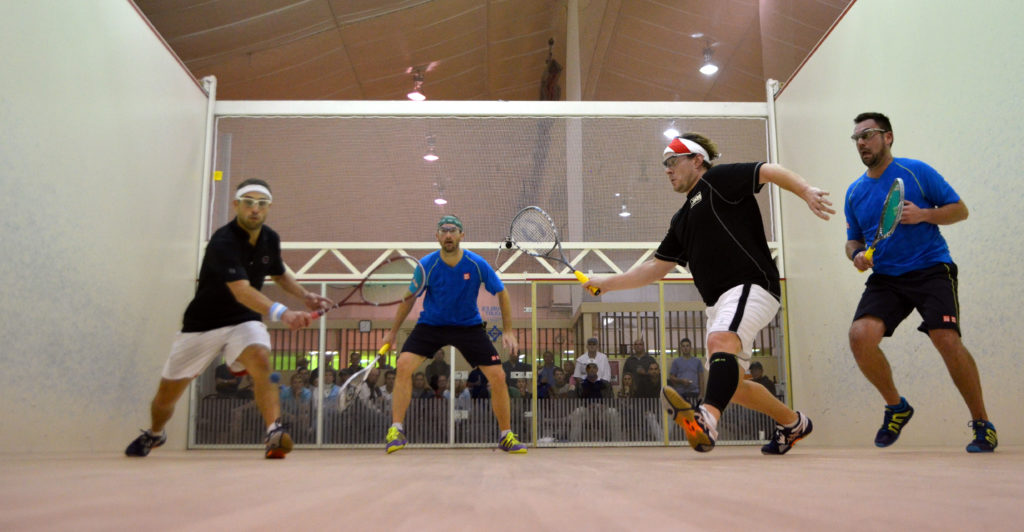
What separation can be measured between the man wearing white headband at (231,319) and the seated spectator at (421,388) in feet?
9.27

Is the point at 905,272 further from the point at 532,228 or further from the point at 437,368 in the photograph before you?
the point at 437,368

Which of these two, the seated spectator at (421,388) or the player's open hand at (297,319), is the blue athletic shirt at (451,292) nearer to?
the player's open hand at (297,319)

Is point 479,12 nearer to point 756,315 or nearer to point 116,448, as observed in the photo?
point 116,448

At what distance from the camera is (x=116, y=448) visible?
507cm

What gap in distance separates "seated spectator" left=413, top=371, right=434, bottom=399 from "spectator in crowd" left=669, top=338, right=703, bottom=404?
6.30 ft

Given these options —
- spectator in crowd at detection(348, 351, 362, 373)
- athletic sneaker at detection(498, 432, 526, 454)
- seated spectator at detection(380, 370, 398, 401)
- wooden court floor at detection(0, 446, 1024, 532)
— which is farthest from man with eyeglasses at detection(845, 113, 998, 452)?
spectator in crowd at detection(348, 351, 362, 373)

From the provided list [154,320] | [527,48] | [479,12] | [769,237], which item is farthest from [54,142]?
[527,48]

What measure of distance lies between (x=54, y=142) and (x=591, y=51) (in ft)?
26.2

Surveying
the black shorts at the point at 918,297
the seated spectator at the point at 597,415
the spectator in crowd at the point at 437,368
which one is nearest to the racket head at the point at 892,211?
the black shorts at the point at 918,297

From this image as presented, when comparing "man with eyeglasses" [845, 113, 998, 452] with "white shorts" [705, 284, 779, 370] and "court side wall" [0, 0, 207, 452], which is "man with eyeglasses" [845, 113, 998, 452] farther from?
Result: "court side wall" [0, 0, 207, 452]

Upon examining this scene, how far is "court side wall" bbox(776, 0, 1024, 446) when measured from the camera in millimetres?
3725

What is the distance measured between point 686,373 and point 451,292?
2.67 metres

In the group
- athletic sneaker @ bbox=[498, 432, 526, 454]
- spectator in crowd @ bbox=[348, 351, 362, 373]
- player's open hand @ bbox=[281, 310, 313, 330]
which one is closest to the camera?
player's open hand @ bbox=[281, 310, 313, 330]

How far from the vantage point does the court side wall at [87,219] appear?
13.1ft
